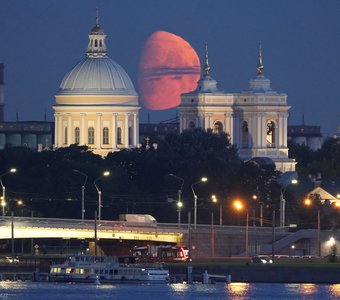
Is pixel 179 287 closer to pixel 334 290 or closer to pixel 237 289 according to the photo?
pixel 237 289

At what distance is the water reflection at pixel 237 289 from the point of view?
189 m

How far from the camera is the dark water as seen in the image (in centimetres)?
18750

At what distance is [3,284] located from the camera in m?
199

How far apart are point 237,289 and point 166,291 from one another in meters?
4.16

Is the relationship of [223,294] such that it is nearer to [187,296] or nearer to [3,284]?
[187,296]

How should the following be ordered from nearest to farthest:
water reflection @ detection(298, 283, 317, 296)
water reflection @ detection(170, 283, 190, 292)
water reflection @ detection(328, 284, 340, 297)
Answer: water reflection @ detection(328, 284, 340, 297) < water reflection @ detection(298, 283, 317, 296) < water reflection @ detection(170, 283, 190, 292)

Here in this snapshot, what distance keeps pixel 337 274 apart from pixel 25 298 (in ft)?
68.6

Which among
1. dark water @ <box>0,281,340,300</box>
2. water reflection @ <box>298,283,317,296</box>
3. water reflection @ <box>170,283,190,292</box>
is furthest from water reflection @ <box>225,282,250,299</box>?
water reflection @ <box>298,283,317,296</box>

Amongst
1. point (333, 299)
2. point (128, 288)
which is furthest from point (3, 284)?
point (333, 299)

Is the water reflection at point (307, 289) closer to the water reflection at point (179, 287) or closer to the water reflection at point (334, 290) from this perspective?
the water reflection at point (334, 290)

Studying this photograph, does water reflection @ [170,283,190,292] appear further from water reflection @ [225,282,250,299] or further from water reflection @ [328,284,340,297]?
water reflection @ [328,284,340,297]

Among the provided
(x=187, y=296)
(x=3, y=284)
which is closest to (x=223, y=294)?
A: (x=187, y=296)

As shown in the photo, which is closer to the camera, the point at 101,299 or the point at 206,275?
the point at 101,299

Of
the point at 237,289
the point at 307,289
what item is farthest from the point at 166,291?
the point at 307,289
